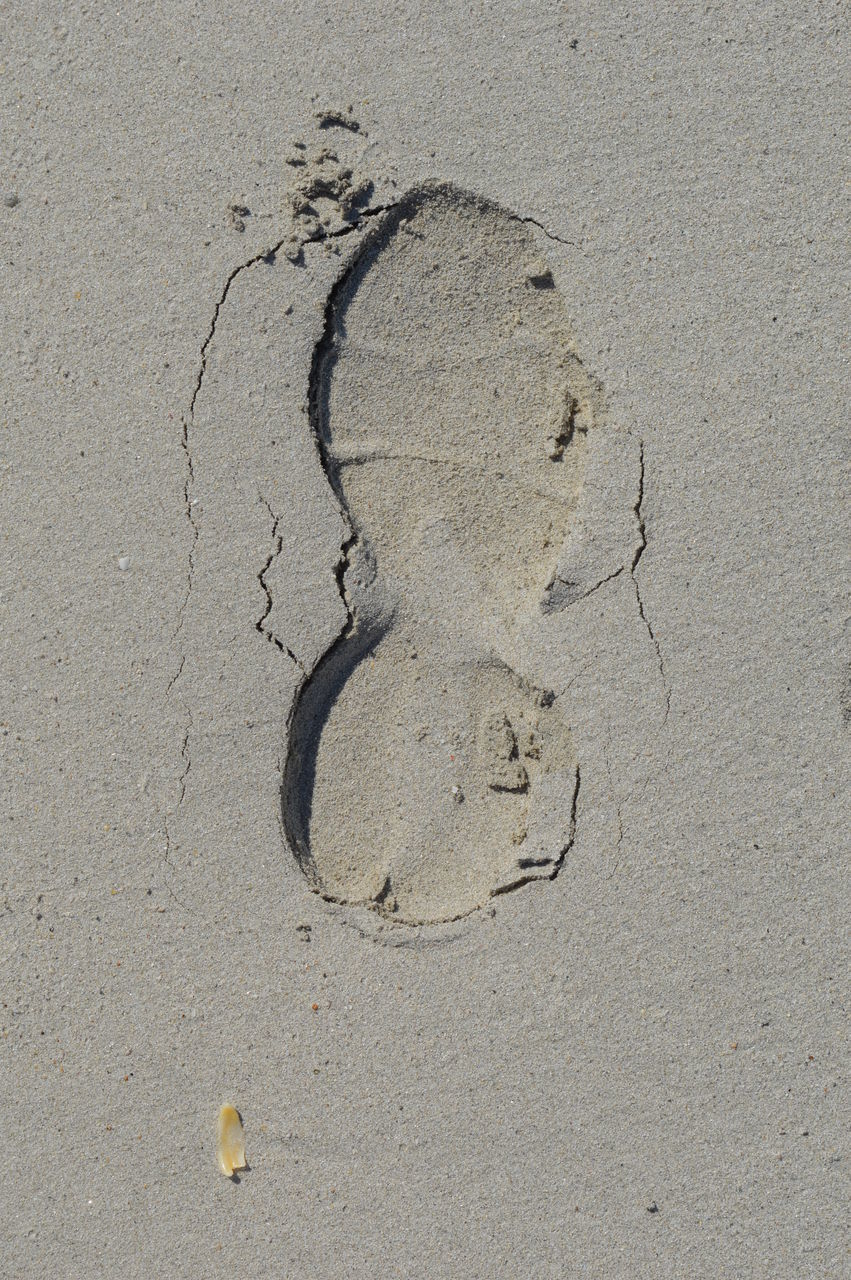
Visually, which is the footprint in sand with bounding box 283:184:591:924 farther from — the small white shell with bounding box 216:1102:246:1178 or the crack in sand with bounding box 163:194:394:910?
the small white shell with bounding box 216:1102:246:1178

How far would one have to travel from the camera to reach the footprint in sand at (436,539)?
213 centimetres

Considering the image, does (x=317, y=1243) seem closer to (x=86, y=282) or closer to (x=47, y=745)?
(x=47, y=745)

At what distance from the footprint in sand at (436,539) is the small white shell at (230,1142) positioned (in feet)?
1.68

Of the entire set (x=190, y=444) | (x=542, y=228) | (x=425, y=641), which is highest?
(x=542, y=228)

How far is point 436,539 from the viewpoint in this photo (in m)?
2.15

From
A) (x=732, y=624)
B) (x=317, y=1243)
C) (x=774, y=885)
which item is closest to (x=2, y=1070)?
(x=317, y=1243)

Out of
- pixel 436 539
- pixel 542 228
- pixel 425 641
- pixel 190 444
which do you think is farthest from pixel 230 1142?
pixel 542 228

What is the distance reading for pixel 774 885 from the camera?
2.08 metres

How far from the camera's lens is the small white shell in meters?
2.09

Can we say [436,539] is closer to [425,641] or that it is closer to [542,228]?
[425,641]

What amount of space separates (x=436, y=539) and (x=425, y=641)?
0.23 m

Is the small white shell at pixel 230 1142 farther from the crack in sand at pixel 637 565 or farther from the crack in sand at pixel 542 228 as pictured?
the crack in sand at pixel 542 228

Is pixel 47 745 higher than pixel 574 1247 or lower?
higher

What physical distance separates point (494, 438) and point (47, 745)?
1.19 m
